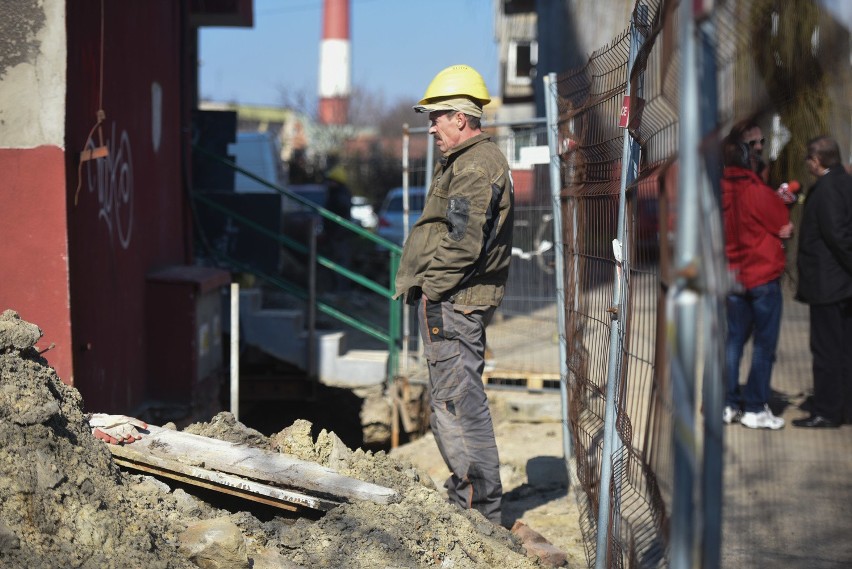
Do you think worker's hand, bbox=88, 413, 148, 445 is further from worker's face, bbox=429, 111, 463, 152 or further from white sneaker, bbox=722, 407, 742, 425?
white sneaker, bbox=722, 407, 742, 425

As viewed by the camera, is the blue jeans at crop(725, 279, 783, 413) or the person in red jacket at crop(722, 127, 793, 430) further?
the blue jeans at crop(725, 279, 783, 413)

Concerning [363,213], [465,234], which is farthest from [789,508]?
[363,213]

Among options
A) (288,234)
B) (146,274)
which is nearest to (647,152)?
(146,274)

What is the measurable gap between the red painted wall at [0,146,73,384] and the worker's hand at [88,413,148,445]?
981mm

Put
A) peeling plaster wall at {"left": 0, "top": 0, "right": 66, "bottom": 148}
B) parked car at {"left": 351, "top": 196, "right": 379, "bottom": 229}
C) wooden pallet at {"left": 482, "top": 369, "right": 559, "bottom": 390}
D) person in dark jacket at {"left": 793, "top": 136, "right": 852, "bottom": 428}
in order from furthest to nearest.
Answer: parked car at {"left": 351, "top": 196, "right": 379, "bottom": 229}, wooden pallet at {"left": 482, "top": 369, "right": 559, "bottom": 390}, person in dark jacket at {"left": 793, "top": 136, "right": 852, "bottom": 428}, peeling plaster wall at {"left": 0, "top": 0, "right": 66, "bottom": 148}

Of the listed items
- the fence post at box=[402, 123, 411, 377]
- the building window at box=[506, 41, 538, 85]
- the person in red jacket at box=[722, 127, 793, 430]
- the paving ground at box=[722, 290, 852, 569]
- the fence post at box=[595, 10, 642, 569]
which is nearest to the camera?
the fence post at box=[595, 10, 642, 569]

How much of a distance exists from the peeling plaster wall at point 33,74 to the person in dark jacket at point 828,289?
433 centimetres

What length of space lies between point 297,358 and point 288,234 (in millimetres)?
4759

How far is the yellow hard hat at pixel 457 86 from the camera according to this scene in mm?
4785

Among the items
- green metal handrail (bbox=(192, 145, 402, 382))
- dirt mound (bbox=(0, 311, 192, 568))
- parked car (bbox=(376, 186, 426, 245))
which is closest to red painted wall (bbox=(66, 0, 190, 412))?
green metal handrail (bbox=(192, 145, 402, 382))

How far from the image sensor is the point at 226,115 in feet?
33.1

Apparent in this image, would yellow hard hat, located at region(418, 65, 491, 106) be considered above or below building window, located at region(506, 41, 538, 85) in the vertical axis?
below

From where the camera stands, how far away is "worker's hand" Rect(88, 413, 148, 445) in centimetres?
419

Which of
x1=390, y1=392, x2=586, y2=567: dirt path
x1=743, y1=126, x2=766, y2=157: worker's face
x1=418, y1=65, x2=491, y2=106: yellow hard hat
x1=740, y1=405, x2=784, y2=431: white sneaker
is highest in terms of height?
x1=418, y1=65, x2=491, y2=106: yellow hard hat
